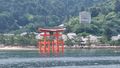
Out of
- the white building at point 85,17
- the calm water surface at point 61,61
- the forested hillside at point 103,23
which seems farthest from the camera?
the white building at point 85,17

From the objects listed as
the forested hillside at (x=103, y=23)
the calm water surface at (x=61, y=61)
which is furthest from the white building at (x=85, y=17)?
the calm water surface at (x=61, y=61)

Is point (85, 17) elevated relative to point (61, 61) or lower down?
elevated

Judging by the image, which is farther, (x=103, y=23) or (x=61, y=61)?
(x=103, y=23)

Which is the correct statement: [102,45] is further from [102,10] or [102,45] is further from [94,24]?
[102,10]

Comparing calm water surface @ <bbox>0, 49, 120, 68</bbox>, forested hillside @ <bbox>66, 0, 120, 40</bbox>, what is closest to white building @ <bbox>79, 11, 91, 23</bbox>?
forested hillside @ <bbox>66, 0, 120, 40</bbox>

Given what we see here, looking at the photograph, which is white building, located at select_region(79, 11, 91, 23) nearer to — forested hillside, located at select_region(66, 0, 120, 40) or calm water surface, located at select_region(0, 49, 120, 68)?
forested hillside, located at select_region(66, 0, 120, 40)

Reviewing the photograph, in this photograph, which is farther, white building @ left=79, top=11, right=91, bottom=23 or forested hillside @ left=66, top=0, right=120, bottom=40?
white building @ left=79, top=11, right=91, bottom=23

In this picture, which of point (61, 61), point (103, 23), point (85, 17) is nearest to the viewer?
point (61, 61)

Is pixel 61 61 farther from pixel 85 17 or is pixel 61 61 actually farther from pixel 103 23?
pixel 85 17

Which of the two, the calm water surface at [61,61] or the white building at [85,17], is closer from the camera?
the calm water surface at [61,61]

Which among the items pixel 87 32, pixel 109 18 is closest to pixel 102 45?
pixel 87 32

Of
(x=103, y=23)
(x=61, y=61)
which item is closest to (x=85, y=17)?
(x=103, y=23)

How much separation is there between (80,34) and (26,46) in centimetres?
2021

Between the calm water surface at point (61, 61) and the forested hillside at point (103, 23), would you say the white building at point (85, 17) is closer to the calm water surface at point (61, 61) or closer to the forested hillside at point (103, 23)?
the forested hillside at point (103, 23)
